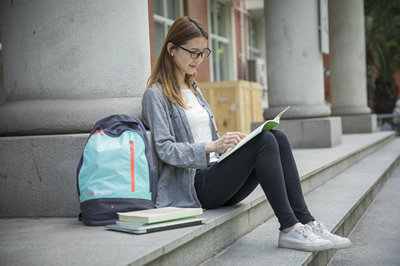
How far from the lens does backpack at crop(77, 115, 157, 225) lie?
2703mm

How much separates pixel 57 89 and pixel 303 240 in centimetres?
187

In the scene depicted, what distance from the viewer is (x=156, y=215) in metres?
2.57

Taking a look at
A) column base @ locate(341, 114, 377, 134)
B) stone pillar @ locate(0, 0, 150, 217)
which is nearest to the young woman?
stone pillar @ locate(0, 0, 150, 217)

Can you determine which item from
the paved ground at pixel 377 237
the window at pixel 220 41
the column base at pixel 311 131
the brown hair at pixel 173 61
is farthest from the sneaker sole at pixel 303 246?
the window at pixel 220 41

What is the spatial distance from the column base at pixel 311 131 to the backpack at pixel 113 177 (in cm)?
512

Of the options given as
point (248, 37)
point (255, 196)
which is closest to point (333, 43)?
point (248, 37)

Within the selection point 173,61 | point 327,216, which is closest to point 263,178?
point 173,61

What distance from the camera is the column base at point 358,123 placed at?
39.0 feet

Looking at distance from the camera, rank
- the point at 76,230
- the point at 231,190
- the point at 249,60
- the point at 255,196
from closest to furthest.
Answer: the point at 76,230 < the point at 231,190 < the point at 255,196 < the point at 249,60

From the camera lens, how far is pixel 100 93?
337 centimetres

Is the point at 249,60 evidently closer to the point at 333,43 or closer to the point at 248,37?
the point at 248,37

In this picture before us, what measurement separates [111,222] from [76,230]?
196 mm

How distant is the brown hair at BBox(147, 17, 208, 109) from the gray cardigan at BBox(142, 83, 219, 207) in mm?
47

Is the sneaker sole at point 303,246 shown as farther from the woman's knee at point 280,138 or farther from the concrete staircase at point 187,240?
the woman's knee at point 280,138
